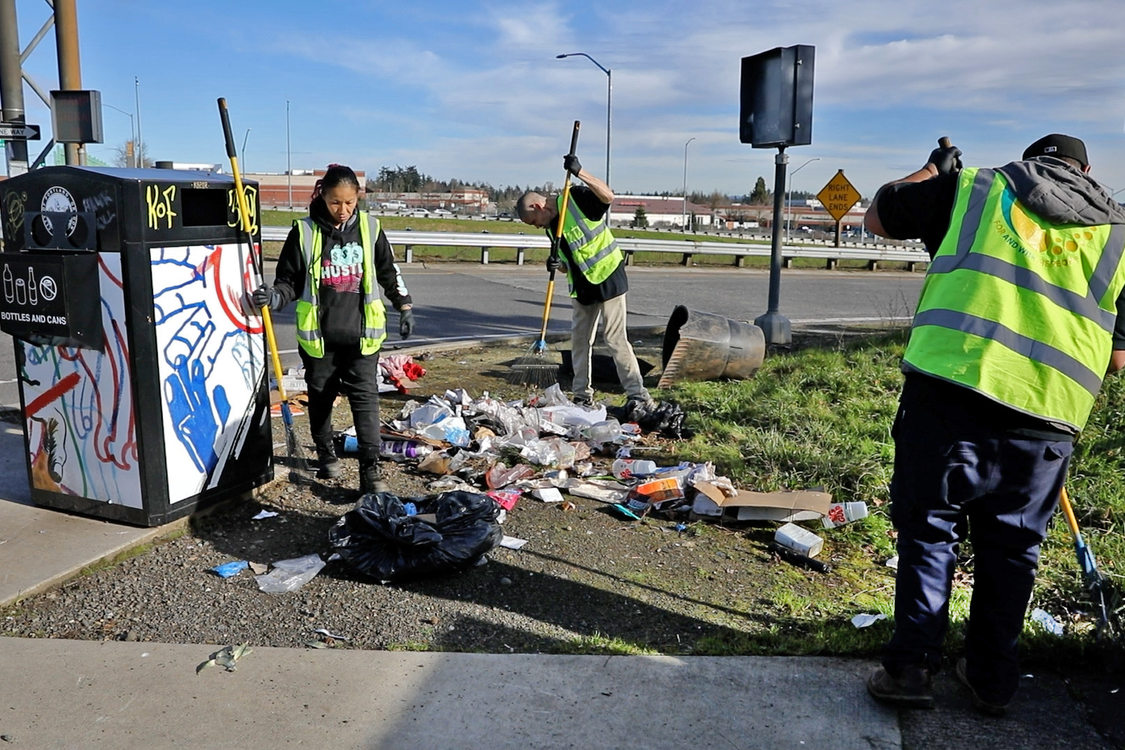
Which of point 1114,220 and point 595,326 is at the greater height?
point 1114,220

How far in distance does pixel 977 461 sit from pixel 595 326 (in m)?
4.45

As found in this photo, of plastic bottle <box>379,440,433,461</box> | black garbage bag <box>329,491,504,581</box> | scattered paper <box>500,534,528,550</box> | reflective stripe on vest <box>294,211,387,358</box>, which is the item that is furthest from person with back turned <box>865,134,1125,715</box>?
plastic bottle <box>379,440,433,461</box>

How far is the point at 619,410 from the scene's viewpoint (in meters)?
6.96

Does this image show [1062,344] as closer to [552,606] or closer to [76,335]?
[552,606]

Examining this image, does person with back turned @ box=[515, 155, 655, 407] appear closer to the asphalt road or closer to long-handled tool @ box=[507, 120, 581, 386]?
long-handled tool @ box=[507, 120, 581, 386]

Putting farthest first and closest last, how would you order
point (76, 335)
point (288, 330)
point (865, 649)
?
point (288, 330)
point (76, 335)
point (865, 649)

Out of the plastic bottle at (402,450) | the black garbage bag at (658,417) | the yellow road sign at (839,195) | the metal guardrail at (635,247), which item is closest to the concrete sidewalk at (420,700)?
the plastic bottle at (402,450)

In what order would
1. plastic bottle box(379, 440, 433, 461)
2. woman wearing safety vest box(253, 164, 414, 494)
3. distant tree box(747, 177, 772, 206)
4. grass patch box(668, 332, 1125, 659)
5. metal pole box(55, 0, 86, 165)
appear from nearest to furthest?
grass patch box(668, 332, 1125, 659)
woman wearing safety vest box(253, 164, 414, 494)
plastic bottle box(379, 440, 433, 461)
metal pole box(55, 0, 86, 165)
distant tree box(747, 177, 772, 206)

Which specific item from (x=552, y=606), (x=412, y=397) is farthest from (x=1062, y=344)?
(x=412, y=397)

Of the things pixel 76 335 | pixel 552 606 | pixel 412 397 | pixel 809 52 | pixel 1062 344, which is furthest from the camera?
pixel 809 52

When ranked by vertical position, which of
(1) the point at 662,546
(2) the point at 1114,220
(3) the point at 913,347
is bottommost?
(1) the point at 662,546

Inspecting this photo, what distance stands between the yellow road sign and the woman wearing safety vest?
23.2 meters

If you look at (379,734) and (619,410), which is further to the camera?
(619,410)

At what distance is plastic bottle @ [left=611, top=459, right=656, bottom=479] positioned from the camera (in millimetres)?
5535
